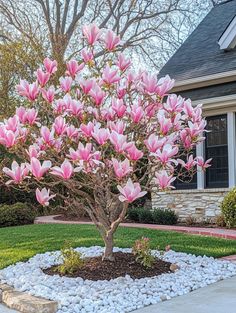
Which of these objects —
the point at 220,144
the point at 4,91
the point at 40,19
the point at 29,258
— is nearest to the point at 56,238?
the point at 29,258

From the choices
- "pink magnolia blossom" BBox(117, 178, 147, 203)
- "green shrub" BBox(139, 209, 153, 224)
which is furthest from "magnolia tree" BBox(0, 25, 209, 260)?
"green shrub" BBox(139, 209, 153, 224)

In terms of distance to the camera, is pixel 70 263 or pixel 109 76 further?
pixel 70 263

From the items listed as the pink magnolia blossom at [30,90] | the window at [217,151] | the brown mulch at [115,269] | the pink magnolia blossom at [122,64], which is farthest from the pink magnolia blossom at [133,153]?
the window at [217,151]

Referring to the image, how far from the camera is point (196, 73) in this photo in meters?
11.8

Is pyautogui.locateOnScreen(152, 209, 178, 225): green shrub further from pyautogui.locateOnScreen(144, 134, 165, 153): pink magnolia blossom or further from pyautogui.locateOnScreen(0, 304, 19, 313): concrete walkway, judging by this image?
pyautogui.locateOnScreen(0, 304, 19, 313): concrete walkway

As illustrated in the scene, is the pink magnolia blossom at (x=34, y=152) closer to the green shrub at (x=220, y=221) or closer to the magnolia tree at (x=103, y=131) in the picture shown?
the magnolia tree at (x=103, y=131)

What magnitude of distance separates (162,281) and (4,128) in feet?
8.05

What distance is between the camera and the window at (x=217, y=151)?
11.2 metres

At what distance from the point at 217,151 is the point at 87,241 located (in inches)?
178

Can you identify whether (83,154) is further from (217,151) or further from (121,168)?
(217,151)

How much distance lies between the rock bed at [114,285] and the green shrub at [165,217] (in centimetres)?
491

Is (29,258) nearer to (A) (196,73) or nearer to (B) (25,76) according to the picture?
(A) (196,73)

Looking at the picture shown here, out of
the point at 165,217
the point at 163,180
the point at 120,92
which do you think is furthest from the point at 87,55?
the point at 165,217

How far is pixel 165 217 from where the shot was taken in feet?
37.9
